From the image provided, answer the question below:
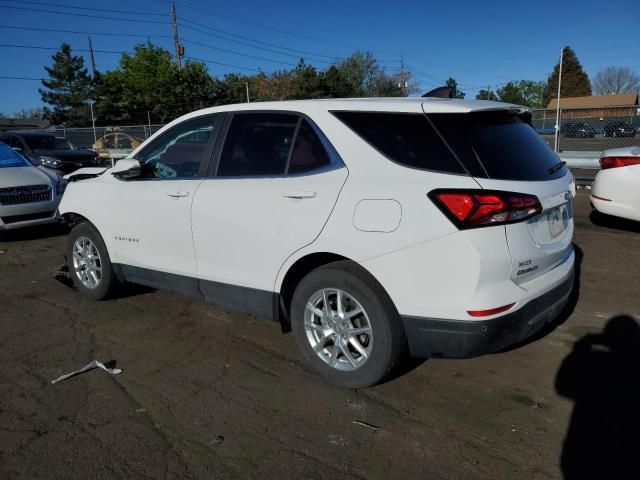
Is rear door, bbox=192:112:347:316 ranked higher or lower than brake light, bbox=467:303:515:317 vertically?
higher

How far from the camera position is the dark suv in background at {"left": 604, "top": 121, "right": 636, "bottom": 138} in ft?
42.3

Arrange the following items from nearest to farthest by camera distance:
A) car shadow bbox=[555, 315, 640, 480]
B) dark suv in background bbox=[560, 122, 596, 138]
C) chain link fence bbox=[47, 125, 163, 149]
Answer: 1. car shadow bbox=[555, 315, 640, 480]
2. dark suv in background bbox=[560, 122, 596, 138]
3. chain link fence bbox=[47, 125, 163, 149]

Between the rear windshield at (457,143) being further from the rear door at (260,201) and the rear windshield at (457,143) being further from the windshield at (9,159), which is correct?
the windshield at (9,159)

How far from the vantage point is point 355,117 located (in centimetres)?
311

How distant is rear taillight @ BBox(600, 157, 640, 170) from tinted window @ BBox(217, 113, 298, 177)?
5.17 meters

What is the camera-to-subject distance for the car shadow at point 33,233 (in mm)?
8330

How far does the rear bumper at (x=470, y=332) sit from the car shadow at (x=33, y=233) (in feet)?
24.8

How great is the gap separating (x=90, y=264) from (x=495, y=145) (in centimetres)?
382

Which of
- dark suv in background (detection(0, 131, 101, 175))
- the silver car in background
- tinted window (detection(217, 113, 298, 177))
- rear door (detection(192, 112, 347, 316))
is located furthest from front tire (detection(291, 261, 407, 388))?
dark suv in background (detection(0, 131, 101, 175))

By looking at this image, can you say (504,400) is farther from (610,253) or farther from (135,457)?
(610,253)

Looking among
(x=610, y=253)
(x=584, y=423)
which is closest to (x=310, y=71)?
(x=610, y=253)

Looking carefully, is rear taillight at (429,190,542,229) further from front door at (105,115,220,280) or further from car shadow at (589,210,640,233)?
car shadow at (589,210,640,233)

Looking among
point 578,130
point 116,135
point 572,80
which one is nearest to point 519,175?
point 578,130

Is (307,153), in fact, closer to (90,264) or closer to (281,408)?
(281,408)
